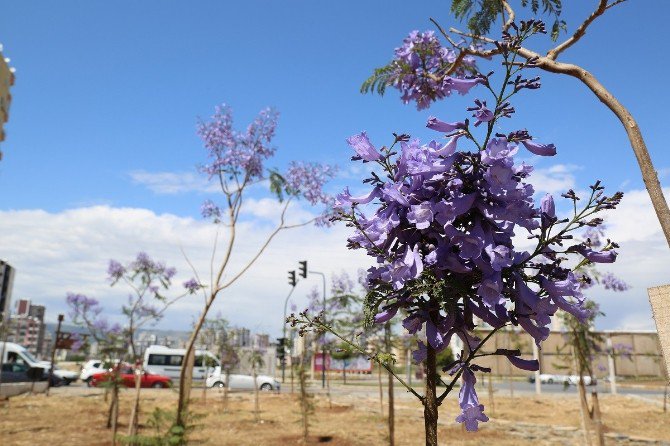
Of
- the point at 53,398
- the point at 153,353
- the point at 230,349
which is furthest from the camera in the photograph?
the point at 153,353

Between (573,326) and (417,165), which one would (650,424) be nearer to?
(573,326)

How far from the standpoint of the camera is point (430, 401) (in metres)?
1.52

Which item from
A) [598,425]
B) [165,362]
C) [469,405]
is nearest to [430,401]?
[469,405]

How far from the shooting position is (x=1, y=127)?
2061 cm

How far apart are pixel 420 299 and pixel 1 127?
2445cm

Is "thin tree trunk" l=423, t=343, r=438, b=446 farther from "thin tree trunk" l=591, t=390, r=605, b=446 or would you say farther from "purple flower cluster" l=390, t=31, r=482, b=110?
"thin tree trunk" l=591, t=390, r=605, b=446

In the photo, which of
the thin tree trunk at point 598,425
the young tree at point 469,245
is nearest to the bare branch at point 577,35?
the young tree at point 469,245

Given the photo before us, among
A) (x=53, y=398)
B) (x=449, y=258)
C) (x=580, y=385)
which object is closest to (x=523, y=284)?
(x=449, y=258)

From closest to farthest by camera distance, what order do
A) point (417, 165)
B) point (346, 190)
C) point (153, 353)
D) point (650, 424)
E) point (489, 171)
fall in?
point (489, 171) < point (417, 165) < point (346, 190) < point (650, 424) < point (153, 353)

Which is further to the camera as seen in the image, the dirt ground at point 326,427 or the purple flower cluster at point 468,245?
the dirt ground at point 326,427

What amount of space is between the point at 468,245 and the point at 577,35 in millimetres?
2428

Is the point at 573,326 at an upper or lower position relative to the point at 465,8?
lower

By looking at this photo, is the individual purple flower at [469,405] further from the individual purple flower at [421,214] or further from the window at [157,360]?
the window at [157,360]

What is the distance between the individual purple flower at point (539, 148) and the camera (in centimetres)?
149
